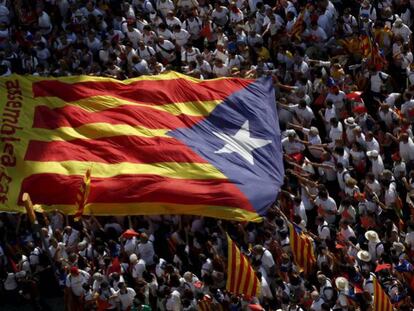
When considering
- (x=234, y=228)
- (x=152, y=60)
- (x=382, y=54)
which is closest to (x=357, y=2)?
(x=382, y=54)

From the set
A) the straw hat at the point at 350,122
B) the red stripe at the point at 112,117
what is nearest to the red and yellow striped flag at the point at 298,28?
the straw hat at the point at 350,122

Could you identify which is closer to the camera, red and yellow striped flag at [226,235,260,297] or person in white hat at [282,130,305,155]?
red and yellow striped flag at [226,235,260,297]

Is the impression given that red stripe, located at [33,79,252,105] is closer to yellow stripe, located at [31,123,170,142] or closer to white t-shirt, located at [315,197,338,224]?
yellow stripe, located at [31,123,170,142]

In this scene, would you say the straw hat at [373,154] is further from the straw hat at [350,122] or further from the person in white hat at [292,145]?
the person in white hat at [292,145]

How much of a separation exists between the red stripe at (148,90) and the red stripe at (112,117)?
42 cm

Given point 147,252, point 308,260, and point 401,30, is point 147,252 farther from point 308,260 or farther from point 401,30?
point 401,30

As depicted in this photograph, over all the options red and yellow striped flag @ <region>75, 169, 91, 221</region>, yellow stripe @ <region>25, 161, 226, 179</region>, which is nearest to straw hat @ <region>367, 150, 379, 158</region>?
yellow stripe @ <region>25, 161, 226, 179</region>

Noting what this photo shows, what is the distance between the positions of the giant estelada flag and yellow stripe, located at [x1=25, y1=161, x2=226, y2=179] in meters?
0.02

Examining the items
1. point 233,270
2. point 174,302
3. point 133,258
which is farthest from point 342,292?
point 133,258

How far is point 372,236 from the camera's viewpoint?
115 feet

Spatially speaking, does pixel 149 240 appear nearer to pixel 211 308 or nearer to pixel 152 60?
pixel 211 308

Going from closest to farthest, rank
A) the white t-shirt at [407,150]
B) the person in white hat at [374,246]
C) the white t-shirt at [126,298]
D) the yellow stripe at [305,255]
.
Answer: the yellow stripe at [305,255] → the person in white hat at [374,246] → the white t-shirt at [126,298] → the white t-shirt at [407,150]

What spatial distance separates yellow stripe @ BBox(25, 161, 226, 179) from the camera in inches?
1411

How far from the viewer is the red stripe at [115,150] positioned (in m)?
36.3
